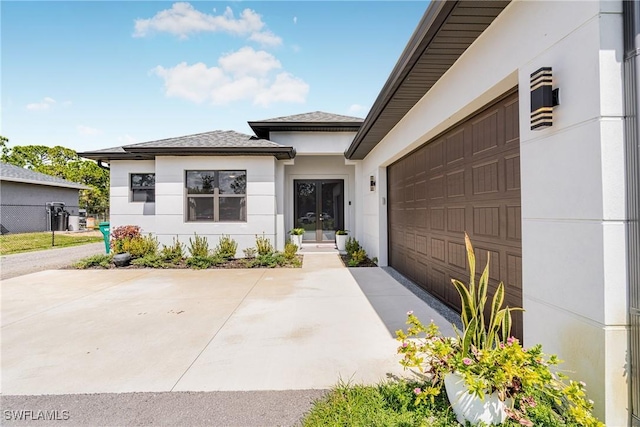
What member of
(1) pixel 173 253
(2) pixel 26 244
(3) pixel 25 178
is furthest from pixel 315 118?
(3) pixel 25 178

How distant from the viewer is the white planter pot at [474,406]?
185cm

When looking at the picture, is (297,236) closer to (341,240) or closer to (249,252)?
(341,240)

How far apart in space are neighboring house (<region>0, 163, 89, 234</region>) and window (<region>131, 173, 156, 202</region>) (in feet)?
33.1

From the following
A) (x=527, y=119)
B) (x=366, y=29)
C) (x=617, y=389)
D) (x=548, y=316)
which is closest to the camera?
(x=617, y=389)

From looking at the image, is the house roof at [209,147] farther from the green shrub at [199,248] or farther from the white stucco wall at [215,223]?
the green shrub at [199,248]

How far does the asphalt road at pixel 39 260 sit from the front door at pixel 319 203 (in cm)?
768

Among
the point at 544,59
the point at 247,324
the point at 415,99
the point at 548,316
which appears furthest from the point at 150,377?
the point at 415,99

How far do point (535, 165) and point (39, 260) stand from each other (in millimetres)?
13063

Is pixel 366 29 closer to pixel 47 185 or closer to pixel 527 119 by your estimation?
pixel 527 119

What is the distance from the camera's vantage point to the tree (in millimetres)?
26250

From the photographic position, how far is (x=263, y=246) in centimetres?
880

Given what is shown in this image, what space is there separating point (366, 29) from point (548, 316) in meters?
6.77

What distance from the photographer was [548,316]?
2.24m

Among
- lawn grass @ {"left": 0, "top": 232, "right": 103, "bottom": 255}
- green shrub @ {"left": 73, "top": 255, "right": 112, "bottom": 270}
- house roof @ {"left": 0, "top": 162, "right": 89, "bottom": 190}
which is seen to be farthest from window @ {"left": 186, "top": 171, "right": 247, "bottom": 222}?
house roof @ {"left": 0, "top": 162, "right": 89, "bottom": 190}
